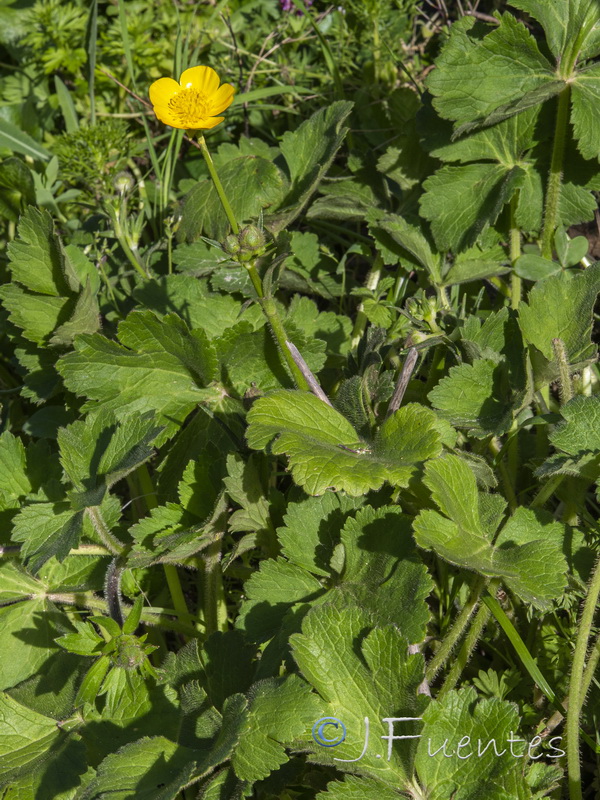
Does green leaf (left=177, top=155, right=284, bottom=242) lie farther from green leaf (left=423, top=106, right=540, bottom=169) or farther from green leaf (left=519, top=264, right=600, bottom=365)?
green leaf (left=519, top=264, right=600, bottom=365)

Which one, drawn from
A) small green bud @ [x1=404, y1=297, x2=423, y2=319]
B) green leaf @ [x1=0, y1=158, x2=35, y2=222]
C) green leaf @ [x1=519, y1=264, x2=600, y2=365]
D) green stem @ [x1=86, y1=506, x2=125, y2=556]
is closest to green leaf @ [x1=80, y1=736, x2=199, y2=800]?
green stem @ [x1=86, y1=506, x2=125, y2=556]

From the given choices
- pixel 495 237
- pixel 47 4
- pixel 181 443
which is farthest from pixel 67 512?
pixel 47 4

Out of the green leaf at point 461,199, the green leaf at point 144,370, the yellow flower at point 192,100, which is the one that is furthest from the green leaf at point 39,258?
the green leaf at point 461,199

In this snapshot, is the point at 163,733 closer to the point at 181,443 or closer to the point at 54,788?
the point at 54,788

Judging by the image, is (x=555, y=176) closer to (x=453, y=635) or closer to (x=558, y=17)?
(x=558, y=17)

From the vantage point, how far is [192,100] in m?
2.57

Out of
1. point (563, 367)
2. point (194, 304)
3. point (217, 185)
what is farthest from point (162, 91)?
point (563, 367)

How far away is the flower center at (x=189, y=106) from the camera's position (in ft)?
7.87

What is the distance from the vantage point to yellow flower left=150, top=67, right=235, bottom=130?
7.88 feet

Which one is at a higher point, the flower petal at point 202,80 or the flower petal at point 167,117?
the flower petal at point 202,80

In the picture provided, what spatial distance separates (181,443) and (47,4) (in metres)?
3.40

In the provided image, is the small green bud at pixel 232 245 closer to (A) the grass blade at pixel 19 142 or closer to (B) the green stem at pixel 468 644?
(B) the green stem at pixel 468 644

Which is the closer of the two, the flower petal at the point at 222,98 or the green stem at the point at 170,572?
the flower petal at the point at 222,98

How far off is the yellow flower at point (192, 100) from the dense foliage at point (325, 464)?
0.70 ft
